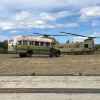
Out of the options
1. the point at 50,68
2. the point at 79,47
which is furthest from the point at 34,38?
the point at 50,68

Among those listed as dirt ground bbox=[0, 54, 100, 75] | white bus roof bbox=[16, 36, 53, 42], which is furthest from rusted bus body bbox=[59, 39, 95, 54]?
dirt ground bbox=[0, 54, 100, 75]

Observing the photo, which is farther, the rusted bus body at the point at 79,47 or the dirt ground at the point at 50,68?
the rusted bus body at the point at 79,47

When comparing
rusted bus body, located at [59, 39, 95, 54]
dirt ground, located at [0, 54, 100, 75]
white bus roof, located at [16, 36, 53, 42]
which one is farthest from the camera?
rusted bus body, located at [59, 39, 95, 54]

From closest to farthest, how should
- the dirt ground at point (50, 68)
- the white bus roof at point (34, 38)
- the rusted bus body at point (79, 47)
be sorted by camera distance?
the dirt ground at point (50, 68), the white bus roof at point (34, 38), the rusted bus body at point (79, 47)

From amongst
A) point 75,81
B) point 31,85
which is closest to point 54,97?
point 31,85

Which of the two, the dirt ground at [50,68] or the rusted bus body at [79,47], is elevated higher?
the rusted bus body at [79,47]

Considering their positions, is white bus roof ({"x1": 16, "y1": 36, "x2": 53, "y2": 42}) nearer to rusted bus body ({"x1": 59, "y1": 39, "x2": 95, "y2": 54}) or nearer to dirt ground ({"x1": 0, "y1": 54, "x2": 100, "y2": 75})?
rusted bus body ({"x1": 59, "y1": 39, "x2": 95, "y2": 54})

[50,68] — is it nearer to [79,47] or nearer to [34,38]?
[34,38]

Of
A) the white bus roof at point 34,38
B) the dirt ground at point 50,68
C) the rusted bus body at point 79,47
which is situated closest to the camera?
the dirt ground at point 50,68

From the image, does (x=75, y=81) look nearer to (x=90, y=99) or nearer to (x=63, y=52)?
(x=90, y=99)

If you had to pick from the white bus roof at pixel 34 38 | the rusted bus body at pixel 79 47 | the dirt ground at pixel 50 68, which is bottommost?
the dirt ground at pixel 50 68

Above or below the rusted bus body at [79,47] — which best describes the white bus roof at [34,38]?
above

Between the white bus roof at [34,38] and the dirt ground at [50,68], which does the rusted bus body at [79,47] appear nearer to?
the white bus roof at [34,38]

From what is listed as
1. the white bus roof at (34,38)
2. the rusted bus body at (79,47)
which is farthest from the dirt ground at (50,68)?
the rusted bus body at (79,47)
